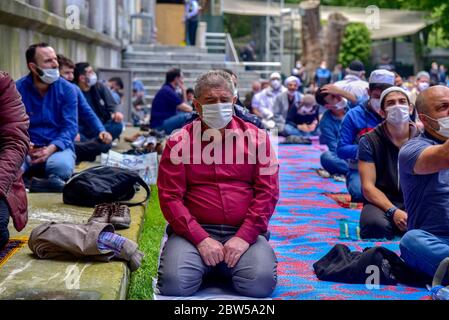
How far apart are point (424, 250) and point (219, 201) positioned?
136cm

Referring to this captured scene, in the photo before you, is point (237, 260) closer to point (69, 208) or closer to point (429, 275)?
point (429, 275)

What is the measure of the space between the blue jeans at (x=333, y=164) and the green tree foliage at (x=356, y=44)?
32.8 metres

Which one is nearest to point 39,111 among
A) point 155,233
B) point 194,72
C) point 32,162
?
point 32,162

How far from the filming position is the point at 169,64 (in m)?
24.9

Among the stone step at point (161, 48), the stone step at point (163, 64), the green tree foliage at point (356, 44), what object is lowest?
the stone step at point (163, 64)

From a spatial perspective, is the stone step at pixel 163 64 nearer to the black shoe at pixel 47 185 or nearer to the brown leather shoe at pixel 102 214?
the black shoe at pixel 47 185

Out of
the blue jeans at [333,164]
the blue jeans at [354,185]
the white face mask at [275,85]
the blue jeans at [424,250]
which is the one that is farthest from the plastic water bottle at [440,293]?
the white face mask at [275,85]

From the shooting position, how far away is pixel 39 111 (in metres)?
8.90

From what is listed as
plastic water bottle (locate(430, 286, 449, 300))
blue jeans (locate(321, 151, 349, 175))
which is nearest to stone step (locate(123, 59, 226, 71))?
blue jeans (locate(321, 151, 349, 175))

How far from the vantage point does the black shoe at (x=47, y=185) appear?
8.57 metres

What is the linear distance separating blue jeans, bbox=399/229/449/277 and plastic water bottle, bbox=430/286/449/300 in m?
0.30

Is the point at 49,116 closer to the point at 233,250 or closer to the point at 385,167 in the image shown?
the point at 385,167

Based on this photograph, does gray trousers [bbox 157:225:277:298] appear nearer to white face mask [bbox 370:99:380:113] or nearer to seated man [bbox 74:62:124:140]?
white face mask [bbox 370:99:380:113]
